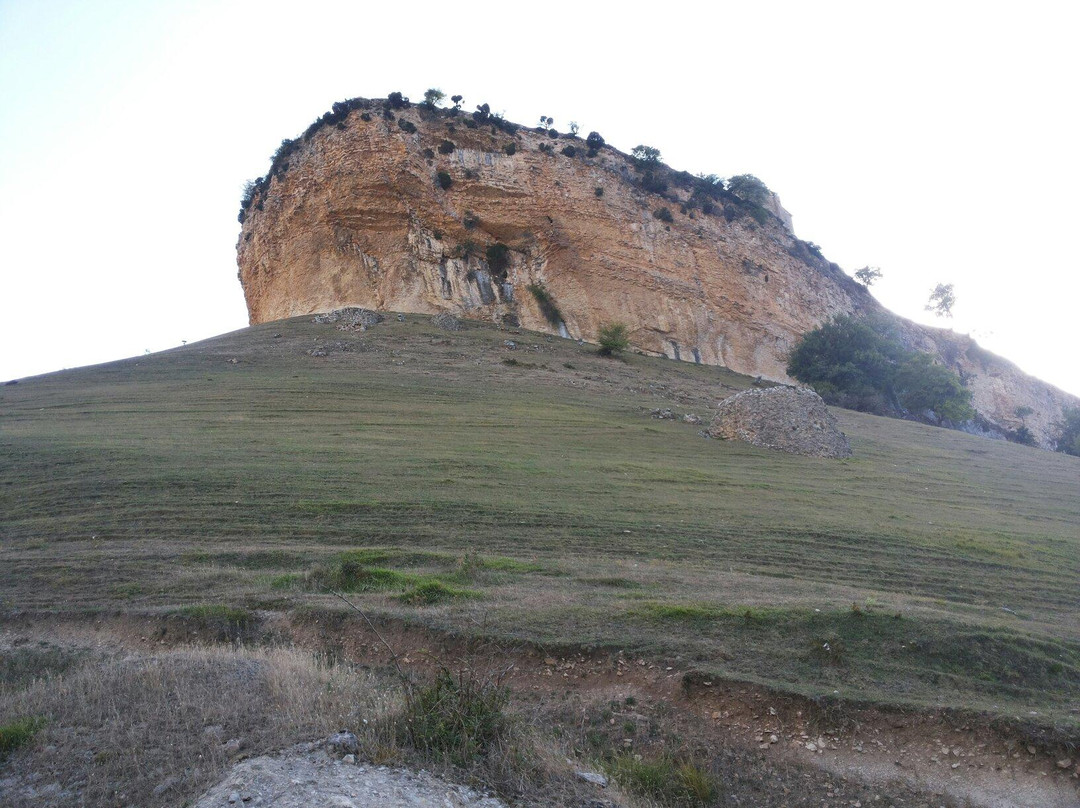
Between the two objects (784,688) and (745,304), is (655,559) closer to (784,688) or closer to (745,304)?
(784,688)

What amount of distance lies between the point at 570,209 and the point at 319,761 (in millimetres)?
59114

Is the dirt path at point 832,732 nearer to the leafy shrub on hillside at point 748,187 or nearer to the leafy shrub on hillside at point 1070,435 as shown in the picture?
the leafy shrub on hillside at point 1070,435

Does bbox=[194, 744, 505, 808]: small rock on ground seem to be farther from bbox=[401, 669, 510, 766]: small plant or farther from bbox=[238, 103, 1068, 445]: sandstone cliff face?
bbox=[238, 103, 1068, 445]: sandstone cliff face

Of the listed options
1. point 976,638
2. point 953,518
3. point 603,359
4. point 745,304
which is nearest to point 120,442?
point 976,638

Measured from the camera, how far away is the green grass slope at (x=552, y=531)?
8.70m

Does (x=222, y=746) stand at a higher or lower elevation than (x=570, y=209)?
lower

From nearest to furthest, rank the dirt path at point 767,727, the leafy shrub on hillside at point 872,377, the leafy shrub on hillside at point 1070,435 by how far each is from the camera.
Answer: the dirt path at point 767,727, the leafy shrub on hillside at point 872,377, the leafy shrub on hillside at point 1070,435

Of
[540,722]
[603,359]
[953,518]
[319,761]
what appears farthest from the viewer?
[603,359]

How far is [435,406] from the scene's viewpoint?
27875mm

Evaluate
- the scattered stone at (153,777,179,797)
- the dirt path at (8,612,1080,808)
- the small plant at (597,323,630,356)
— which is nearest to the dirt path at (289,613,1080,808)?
the dirt path at (8,612,1080,808)

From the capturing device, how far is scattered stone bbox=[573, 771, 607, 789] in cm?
585

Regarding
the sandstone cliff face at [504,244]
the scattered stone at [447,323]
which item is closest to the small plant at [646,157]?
the sandstone cliff face at [504,244]

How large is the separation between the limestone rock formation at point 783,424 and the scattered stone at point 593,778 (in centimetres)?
2186

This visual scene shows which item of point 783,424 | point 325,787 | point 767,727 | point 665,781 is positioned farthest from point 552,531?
point 783,424
